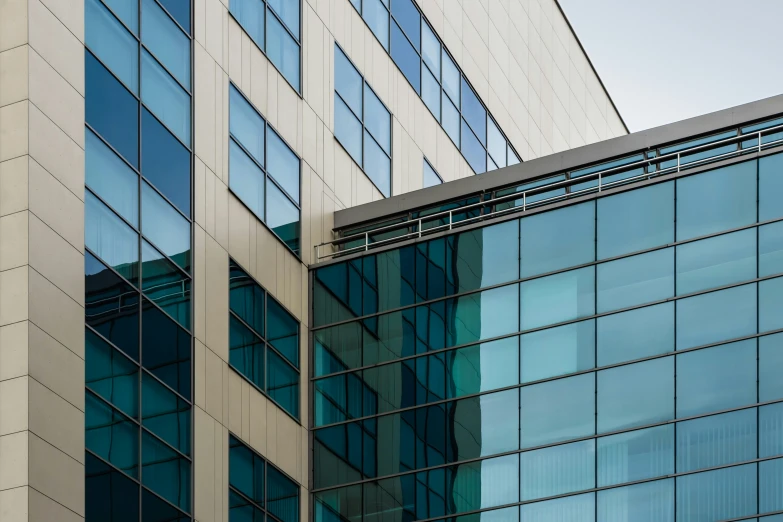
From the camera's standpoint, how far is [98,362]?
26.1 metres

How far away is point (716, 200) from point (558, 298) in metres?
4.23

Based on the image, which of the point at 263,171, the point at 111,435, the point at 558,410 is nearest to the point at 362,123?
the point at 263,171

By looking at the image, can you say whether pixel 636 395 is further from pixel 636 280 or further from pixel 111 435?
pixel 111 435

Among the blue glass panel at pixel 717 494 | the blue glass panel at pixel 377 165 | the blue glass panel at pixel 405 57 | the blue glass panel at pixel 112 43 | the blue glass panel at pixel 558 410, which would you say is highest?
the blue glass panel at pixel 405 57

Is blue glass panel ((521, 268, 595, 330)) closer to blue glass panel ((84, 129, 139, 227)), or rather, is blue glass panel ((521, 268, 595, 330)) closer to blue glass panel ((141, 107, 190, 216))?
blue glass panel ((141, 107, 190, 216))

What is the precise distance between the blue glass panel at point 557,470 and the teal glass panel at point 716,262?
165 inches

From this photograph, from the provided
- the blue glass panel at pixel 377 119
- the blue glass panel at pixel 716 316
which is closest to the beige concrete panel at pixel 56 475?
the blue glass panel at pixel 716 316

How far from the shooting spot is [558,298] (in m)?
33.1

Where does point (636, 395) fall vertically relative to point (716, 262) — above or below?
below

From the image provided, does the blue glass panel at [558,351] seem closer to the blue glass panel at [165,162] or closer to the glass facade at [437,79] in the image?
the blue glass panel at [165,162]

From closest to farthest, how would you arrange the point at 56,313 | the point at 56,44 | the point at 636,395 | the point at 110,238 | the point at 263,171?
1. the point at 56,313
2. the point at 56,44
3. the point at 110,238
4. the point at 636,395
5. the point at 263,171

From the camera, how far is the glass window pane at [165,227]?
1131 inches

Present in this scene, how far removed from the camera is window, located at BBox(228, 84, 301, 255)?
109 ft

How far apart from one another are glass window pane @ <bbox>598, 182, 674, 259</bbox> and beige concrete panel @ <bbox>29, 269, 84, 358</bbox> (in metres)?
12.8
